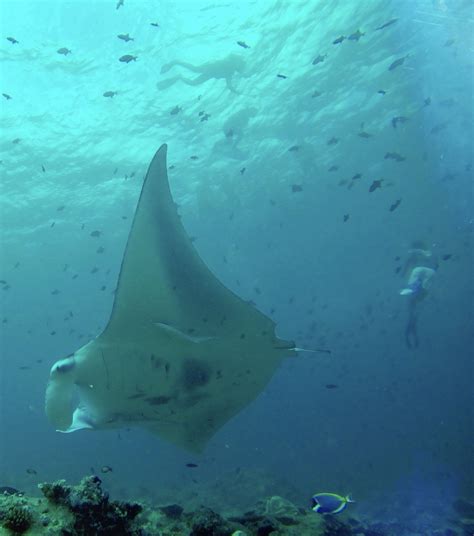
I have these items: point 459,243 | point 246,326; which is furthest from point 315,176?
point 246,326

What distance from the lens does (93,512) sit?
117 inches

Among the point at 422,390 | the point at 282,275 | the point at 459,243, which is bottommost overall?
the point at 422,390

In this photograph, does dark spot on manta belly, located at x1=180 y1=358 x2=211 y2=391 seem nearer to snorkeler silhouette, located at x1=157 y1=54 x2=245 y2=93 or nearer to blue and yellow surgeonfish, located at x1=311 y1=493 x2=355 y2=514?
blue and yellow surgeonfish, located at x1=311 y1=493 x2=355 y2=514

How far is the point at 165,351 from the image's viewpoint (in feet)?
14.6

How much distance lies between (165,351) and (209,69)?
51.8 feet

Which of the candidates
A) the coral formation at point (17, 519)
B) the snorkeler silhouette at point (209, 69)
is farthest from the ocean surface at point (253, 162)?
the coral formation at point (17, 519)

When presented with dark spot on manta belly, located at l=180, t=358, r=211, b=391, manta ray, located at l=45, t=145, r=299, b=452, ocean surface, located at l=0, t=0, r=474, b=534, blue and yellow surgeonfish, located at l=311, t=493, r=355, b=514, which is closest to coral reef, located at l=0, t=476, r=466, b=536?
manta ray, located at l=45, t=145, r=299, b=452

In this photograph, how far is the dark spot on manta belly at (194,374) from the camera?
4562 millimetres

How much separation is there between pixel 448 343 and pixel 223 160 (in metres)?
72.0

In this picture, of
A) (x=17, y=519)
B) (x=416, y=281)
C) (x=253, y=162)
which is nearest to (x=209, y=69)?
(x=253, y=162)

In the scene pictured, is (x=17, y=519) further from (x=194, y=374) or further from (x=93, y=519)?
(x=194, y=374)

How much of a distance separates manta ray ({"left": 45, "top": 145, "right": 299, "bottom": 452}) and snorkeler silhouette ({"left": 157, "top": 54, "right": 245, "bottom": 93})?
581 inches

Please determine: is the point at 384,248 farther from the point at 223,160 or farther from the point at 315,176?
the point at 223,160

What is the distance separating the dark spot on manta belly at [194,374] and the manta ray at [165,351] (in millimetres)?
10
